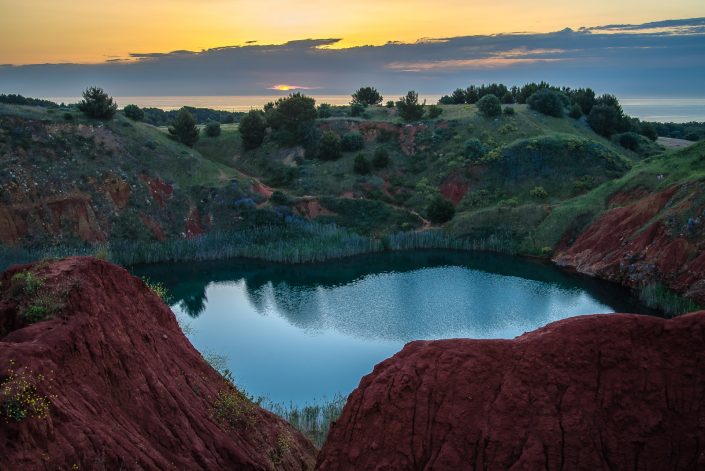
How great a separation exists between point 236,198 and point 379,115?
30686mm

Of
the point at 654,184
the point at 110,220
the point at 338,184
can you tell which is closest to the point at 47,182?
the point at 110,220

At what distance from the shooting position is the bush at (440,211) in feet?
206

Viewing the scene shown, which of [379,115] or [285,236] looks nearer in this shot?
[285,236]

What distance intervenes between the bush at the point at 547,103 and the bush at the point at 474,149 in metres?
16.0

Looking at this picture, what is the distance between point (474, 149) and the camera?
7169 centimetres

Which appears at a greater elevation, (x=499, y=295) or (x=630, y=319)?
(x=630, y=319)

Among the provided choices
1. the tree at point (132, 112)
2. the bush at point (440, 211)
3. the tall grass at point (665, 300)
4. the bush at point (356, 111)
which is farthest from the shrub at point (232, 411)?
the bush at point (356, 111)

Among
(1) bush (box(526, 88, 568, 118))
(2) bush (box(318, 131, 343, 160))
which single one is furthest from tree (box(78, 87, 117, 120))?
(1) bush (box(526, 88, 568, 118))

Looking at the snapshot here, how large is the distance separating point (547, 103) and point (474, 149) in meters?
18.2

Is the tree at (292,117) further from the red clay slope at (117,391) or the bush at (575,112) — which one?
the red clay slope at (117,391)

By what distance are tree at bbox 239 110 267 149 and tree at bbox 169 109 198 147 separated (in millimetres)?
6819

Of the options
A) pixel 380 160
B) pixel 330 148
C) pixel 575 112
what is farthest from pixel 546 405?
pixel 575 112

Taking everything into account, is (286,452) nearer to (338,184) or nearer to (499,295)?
(499,295)

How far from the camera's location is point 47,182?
5559 centimetres
